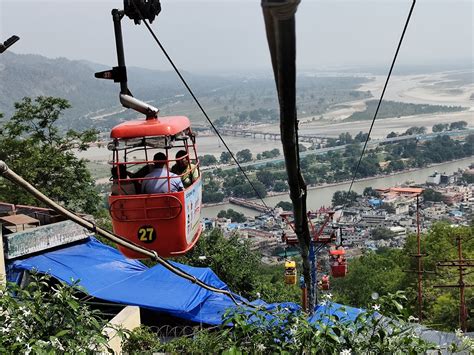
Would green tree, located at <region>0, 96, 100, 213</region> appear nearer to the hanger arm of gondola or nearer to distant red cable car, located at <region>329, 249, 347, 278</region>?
distant red cable car, located at <region>329, 249, 347, 278</region>

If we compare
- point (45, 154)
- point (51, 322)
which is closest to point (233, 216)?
point (45, 154)

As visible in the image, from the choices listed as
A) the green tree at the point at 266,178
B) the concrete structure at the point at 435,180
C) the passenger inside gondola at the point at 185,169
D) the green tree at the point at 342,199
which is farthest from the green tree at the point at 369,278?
the concrete structure at the point at 435,180

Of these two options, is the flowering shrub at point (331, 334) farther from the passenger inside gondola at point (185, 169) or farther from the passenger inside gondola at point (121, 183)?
the passenger inside gondola at point (185, 169)

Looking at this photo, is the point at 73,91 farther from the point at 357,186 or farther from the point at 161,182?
the point at 161,182

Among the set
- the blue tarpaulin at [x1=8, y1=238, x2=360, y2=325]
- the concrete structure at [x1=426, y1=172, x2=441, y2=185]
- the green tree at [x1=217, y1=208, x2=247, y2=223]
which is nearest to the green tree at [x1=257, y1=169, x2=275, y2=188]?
the green tree at [x1=217, y1=208, x2=247, y2=223]

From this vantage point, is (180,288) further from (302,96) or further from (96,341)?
(302,96)

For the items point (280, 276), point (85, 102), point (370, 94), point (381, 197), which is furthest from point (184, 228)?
point (370, 94)
